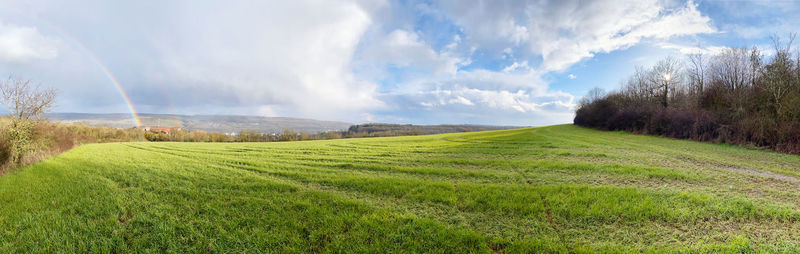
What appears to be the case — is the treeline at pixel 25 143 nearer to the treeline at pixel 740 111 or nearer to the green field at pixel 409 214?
the green field at pixel 409 214

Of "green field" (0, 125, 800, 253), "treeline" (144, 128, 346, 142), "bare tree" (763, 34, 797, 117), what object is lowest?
"treeline" (144, 128, 346, 142)

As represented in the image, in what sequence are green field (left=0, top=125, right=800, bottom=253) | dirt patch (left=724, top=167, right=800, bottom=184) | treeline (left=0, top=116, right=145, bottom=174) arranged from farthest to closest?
treeline (left=0, top=116, right=145, bottom=174)
dirt patch (left=724, top=167, right=800, bottom=184)
green field (left=0, top=125, right=800, bottom=253)

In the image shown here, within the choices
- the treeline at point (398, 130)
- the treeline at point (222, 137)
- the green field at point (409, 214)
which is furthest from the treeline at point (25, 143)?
the treeline at point (398, 130)

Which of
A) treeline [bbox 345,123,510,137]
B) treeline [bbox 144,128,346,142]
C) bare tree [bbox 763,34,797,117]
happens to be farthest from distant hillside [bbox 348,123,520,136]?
bare tree [bbox 763,34,797,117]

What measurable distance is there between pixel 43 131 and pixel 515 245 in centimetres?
2935

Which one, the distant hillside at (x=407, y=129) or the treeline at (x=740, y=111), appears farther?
the distant hillside at (x=407, y=129)

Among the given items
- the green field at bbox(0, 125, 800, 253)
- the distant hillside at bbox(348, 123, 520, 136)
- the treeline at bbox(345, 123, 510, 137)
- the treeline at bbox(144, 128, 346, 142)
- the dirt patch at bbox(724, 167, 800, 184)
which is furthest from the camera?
the distant hillside at bbox(348, 123, 520, 136)

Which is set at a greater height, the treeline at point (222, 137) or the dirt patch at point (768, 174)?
the dirt patch at point (768, 174)

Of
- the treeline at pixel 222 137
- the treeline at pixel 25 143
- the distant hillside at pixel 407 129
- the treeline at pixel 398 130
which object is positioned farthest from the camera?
the distant hillside at pixel 407 129

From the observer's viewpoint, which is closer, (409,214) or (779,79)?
(409,214)

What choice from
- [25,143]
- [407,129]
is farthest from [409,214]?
[407,129]

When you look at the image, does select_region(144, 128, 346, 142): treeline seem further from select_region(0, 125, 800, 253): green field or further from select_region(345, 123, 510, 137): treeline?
select_region(0, 125, 800, 253): green field

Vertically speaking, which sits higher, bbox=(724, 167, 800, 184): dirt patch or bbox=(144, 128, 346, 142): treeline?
bbox=(724, 167, 800, 184): dirt patch

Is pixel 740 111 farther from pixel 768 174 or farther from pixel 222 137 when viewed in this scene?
pixel 222 137
